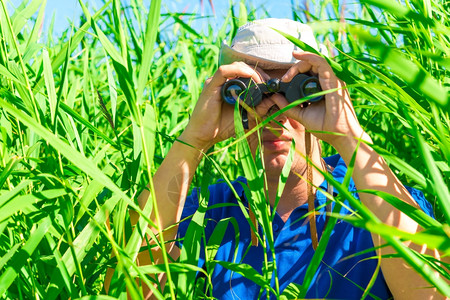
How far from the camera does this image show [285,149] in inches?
56.7

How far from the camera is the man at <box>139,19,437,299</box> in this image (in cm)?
106

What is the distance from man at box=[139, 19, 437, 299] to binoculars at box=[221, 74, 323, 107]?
2 centimetres

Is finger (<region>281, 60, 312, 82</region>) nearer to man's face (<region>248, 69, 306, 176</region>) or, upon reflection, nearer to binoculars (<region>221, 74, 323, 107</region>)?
binoculars (<region>221, 74, 323, 107</region>)

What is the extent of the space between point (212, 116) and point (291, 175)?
354 millimetres

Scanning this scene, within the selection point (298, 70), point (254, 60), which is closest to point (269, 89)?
point (298, 70)

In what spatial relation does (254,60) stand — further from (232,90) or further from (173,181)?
(173,181)

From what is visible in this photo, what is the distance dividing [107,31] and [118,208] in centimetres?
154

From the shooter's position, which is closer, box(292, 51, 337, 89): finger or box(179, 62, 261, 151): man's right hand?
box(292, 51, 337, 89): finger

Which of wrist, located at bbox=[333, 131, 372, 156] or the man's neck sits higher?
wrist, located at bbox=[333, 131, 372, 156]

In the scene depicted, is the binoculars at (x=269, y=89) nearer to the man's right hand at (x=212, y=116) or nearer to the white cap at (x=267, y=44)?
the man's right hand at (x=212, y=116)

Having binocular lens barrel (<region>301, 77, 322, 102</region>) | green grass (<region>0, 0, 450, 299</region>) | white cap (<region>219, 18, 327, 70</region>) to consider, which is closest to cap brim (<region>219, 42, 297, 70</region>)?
white cap (<region>219, 18, 327, 70</region>)

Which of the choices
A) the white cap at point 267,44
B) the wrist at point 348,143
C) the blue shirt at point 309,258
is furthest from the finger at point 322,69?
the blue shirt at point 309,258

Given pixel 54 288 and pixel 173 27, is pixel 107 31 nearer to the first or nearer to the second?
pixel 173 27

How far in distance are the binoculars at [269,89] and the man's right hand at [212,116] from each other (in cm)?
2
